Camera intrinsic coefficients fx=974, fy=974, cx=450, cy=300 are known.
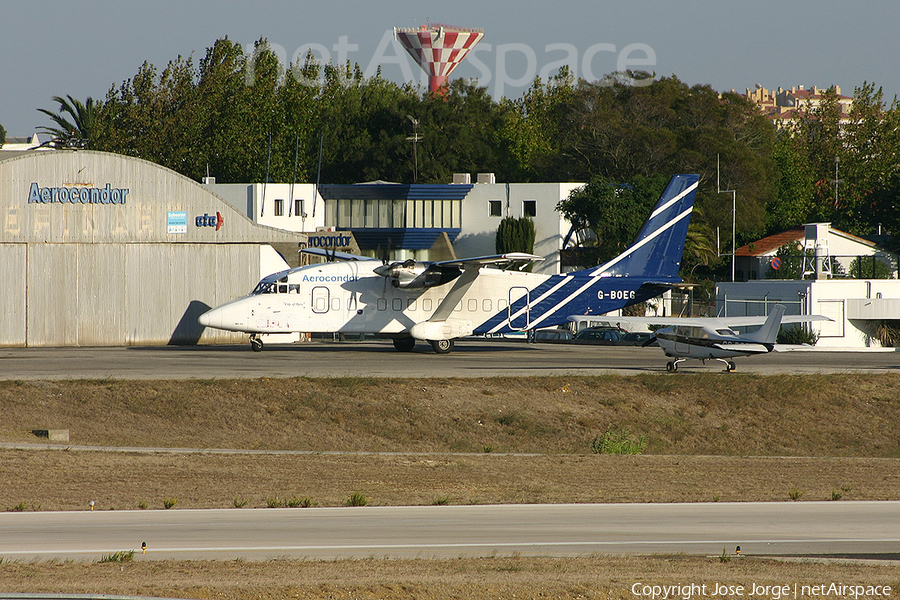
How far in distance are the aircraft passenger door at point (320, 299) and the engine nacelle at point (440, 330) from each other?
3386mm

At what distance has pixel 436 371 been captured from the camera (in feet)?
105

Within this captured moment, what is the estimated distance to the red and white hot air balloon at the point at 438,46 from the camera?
129500mm

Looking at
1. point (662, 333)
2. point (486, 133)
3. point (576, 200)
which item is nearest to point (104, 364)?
point (662, 333)

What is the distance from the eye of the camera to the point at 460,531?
1473 centimetres

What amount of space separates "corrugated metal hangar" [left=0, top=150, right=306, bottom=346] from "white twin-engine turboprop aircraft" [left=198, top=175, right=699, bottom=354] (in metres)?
7.41

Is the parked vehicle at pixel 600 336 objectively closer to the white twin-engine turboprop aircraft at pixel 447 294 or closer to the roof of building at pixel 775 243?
the white twin-engine turboprop aircraft at pixel 447 294

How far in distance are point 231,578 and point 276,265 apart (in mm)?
35854

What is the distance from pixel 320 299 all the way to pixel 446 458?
50.8 ft

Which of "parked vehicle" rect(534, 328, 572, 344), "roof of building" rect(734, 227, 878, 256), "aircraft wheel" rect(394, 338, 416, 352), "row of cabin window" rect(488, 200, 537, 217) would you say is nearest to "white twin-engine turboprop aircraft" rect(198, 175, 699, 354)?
"aircraft wheel" rect(394, 338, 416, 352)

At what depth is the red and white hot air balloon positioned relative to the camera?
130 m

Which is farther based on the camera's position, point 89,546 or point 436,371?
point 436,371

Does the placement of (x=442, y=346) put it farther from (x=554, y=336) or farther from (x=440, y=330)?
(x=554, y=336)

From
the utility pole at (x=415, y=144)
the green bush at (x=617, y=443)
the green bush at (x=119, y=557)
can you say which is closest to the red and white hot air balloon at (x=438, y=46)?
the utility pole at (x=415, y=144)

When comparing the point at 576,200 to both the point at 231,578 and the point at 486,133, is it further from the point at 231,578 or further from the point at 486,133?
the point at 231,578
